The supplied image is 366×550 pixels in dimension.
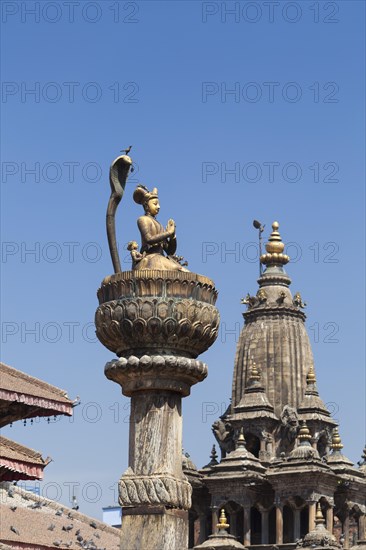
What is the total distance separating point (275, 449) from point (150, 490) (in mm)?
56269

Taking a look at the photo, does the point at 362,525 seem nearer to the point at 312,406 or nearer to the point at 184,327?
the point at 312,406

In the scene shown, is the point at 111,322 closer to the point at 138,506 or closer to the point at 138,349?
the point at 138,349

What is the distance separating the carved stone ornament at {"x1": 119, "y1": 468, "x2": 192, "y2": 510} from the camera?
1877cm

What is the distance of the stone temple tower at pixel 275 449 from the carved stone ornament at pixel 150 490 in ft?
159

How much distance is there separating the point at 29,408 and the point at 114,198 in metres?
13.0

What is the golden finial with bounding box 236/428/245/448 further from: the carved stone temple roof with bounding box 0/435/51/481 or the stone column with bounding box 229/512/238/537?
the carved stone temple roof with bounding box 0/435/51/481

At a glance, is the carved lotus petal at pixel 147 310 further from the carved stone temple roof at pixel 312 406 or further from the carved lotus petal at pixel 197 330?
the carved stone temple roof at pixel 312 406

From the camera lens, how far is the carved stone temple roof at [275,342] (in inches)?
2995

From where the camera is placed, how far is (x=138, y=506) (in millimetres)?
18859

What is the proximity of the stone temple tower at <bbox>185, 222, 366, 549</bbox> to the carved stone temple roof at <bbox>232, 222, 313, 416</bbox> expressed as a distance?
0.05 meters

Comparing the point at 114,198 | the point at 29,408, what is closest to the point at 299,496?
the point at 29,408

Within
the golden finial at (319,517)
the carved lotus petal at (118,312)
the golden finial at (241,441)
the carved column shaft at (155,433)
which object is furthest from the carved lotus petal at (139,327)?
the golden finial at (241,441)

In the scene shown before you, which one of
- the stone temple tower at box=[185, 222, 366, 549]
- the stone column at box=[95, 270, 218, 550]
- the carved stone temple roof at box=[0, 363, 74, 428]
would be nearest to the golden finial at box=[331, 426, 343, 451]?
the stone temple tower at box=[185, 222, 366, 549]

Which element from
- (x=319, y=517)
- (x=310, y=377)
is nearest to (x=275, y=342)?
(x=310, y=377)
